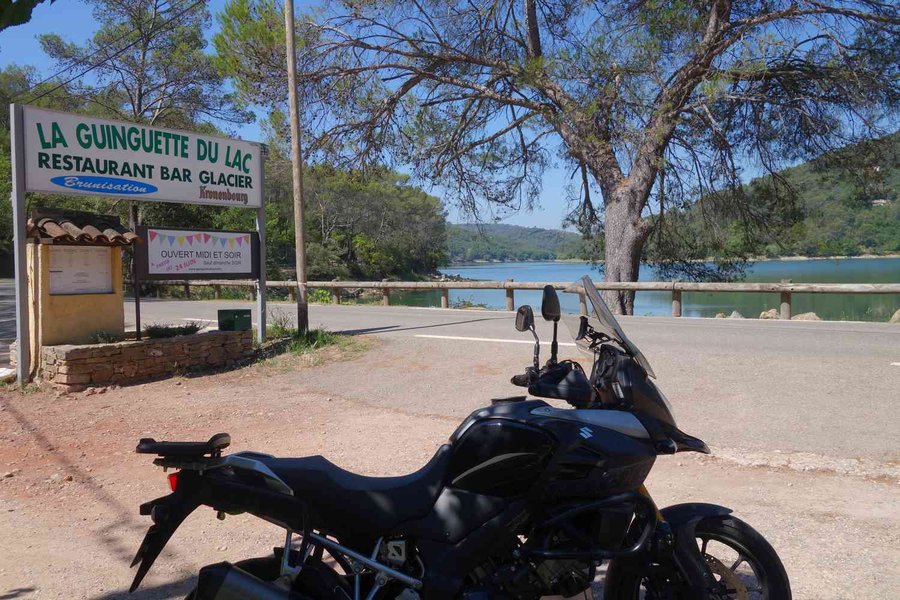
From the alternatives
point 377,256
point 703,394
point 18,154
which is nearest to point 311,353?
point 18,154

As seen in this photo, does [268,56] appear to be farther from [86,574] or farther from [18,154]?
[86,574]

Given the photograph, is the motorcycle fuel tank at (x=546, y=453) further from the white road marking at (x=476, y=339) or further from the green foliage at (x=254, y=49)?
the green foliage at (x=254, y=49)

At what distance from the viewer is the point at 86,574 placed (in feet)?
13.2

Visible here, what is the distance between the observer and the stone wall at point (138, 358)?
8.92 metres

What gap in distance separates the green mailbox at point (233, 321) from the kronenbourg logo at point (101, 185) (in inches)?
84.0

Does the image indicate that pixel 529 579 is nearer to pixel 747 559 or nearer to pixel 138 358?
pixel 747 559

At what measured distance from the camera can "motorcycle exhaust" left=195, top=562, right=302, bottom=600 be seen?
2.60m

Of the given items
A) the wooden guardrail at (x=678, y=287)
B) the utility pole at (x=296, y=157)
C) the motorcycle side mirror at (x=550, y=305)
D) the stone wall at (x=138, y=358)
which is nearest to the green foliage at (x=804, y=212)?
the wooden guardrail at (x=678, y=287)

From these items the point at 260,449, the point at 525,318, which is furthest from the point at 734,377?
the point at 525,318

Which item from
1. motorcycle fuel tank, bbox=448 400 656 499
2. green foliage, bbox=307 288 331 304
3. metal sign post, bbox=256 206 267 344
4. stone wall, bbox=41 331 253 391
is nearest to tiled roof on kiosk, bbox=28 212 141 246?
stone wall, bbox=41 331 253 391

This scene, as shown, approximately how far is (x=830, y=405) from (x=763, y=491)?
276 centimetres

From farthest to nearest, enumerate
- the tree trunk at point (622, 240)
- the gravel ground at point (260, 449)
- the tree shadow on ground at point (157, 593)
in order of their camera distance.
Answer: the tree trunk at point (622, 240)
the gravel ground at point (260, 449)
the tree shadow on ground at point (157, 593)

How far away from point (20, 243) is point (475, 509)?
8428 mm

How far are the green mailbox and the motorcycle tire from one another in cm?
890
